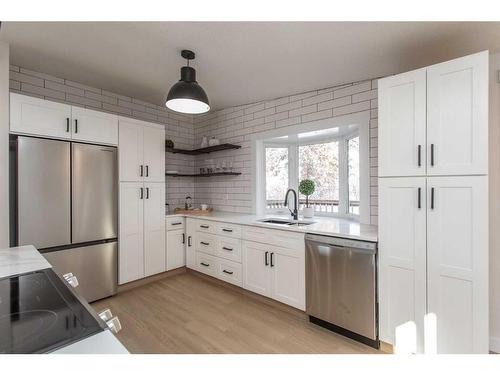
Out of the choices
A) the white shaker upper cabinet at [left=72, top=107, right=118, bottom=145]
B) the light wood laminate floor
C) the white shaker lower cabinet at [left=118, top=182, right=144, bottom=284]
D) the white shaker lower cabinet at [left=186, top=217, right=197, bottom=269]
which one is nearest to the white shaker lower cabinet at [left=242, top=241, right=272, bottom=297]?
the light wood laminate floor

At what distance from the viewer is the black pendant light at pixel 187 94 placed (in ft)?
6.25

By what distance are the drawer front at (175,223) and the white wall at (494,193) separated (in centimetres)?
332

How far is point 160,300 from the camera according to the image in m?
2.64

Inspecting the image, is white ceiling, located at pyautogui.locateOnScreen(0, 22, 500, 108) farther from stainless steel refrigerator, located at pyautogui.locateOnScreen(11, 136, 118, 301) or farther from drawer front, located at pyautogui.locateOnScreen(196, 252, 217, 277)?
drawer front, located at pyautogui.locateOnScreen(196, 252, 217, 277)

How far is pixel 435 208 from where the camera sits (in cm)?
163

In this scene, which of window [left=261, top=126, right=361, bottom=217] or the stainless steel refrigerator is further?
window [left=261, top=126, right=361, bottom=217]

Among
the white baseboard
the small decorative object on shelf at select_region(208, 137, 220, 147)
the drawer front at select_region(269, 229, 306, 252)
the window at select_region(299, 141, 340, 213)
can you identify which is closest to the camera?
the white baseboard

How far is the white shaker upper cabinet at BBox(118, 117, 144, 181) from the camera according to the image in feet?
9.12

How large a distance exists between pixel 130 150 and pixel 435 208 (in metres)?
3.05

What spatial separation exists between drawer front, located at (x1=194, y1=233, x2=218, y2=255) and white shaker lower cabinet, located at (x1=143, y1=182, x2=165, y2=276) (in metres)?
0.46

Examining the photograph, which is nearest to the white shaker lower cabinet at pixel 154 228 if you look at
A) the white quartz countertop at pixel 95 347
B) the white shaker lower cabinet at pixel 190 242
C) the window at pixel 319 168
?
the white shaker lower cabinet at pixel 190 242

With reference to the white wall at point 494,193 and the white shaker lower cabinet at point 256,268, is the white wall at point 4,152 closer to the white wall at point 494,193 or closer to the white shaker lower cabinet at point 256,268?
the white shaker lower cabinet at point 256,268

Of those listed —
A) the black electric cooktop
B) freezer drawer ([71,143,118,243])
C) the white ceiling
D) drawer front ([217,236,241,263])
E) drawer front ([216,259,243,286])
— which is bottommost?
drawer front ([216,259,243,286])

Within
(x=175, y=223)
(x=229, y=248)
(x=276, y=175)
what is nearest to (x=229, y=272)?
(x=229, y=248)
